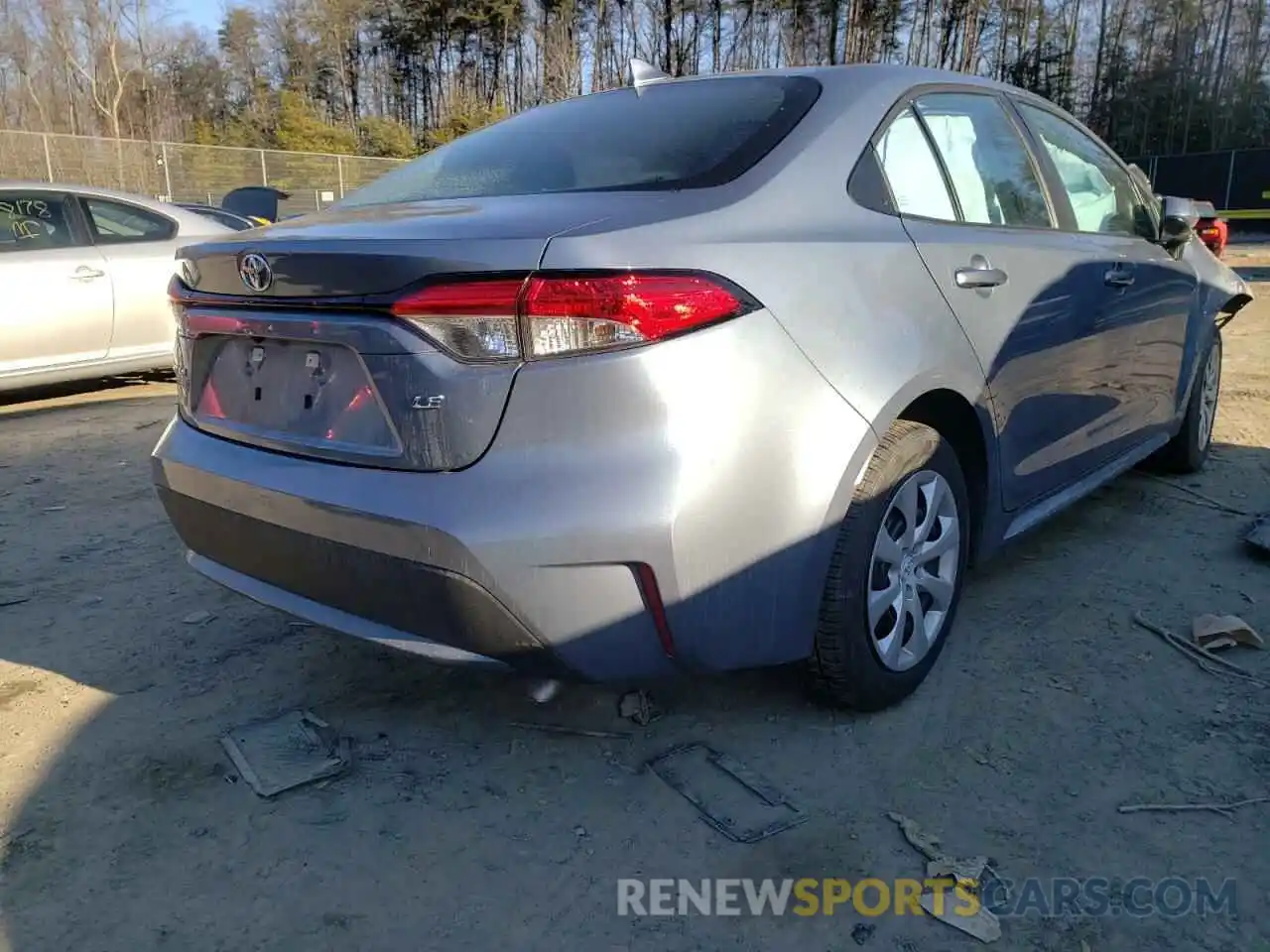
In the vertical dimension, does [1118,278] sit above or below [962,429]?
above

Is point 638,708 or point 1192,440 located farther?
point 1192,440

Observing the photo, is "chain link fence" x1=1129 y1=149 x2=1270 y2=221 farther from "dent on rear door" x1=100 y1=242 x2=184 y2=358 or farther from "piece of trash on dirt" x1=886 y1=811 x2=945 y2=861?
"piece of trash on dirt" x1=886 y1=811 x2=945 y2=861

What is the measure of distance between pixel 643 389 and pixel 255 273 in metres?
0.94

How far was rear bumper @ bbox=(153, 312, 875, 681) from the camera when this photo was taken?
6.23ft

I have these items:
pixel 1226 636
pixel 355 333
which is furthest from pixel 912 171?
pixel 1226 636

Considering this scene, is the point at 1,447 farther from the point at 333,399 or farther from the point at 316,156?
the point at 316,156

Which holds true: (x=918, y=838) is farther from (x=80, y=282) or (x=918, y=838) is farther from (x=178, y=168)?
(x=178, y=168)

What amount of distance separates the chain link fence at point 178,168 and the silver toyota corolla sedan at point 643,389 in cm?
1864

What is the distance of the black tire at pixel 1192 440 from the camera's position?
435 centimetres

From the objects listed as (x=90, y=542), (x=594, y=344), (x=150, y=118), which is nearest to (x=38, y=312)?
(x=90, y=542)

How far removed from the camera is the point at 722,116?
8.34 ft

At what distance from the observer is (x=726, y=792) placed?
2283 mm

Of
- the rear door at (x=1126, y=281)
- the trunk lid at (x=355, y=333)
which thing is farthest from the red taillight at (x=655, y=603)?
the rear door at (x=1126, y=281)

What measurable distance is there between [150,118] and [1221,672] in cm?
4807
